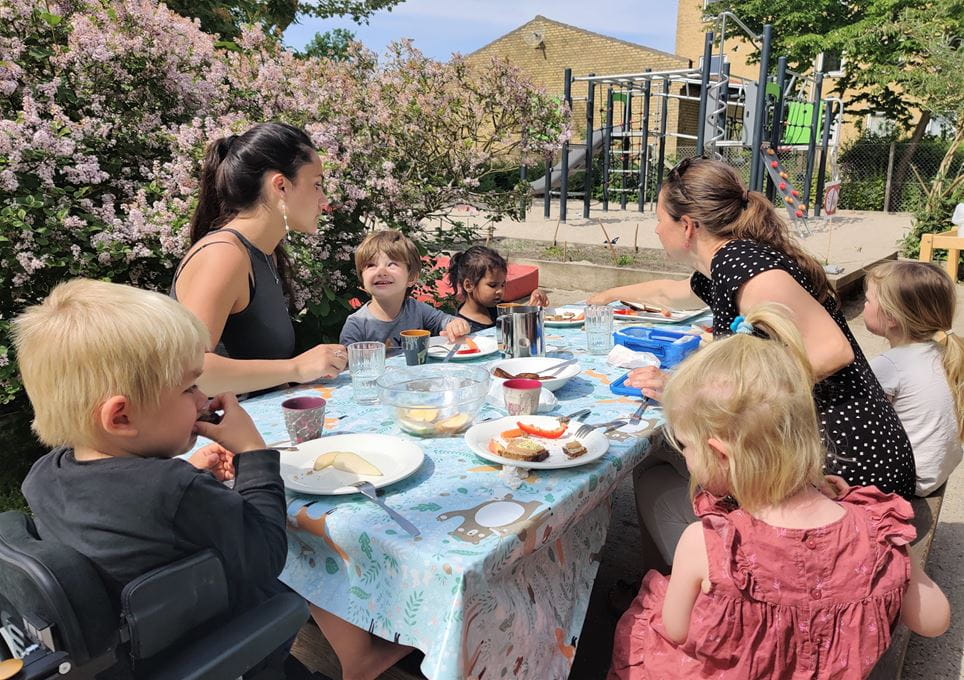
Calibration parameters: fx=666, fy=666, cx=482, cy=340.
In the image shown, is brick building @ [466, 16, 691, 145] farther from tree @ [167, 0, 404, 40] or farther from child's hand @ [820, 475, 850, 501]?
child's hand @ [820, 475, 850, 501]

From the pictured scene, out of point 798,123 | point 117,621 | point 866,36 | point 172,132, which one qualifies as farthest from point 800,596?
point 866,36

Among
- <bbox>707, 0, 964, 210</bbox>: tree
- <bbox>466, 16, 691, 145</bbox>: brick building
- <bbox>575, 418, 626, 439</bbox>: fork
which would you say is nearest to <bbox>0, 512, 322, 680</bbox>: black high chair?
<bbox>575, 418, 626, 439</bbox>: fork

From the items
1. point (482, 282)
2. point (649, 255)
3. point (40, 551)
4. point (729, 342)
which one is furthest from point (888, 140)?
point (40, 551)

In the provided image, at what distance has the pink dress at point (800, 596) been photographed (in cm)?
140

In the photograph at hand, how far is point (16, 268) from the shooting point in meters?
3.30

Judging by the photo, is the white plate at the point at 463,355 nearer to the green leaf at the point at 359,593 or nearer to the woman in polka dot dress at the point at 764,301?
the woman in polka dot dress at the point at 764,301

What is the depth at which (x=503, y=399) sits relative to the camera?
6.74ft

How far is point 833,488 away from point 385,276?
7.15 feet

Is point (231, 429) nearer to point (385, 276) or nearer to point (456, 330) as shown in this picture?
point (456, 330)

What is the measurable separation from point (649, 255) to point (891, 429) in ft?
27.0

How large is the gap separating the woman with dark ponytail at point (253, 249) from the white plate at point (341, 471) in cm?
54

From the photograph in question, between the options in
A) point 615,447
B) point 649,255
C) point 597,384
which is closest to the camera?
point 615,447

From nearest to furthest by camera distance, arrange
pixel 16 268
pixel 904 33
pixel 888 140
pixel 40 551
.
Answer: pixel 40 551 → pixel 16 268 → pixel 904 33 → pixel 888 140

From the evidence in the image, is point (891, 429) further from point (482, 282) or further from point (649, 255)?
point (649, 255)
